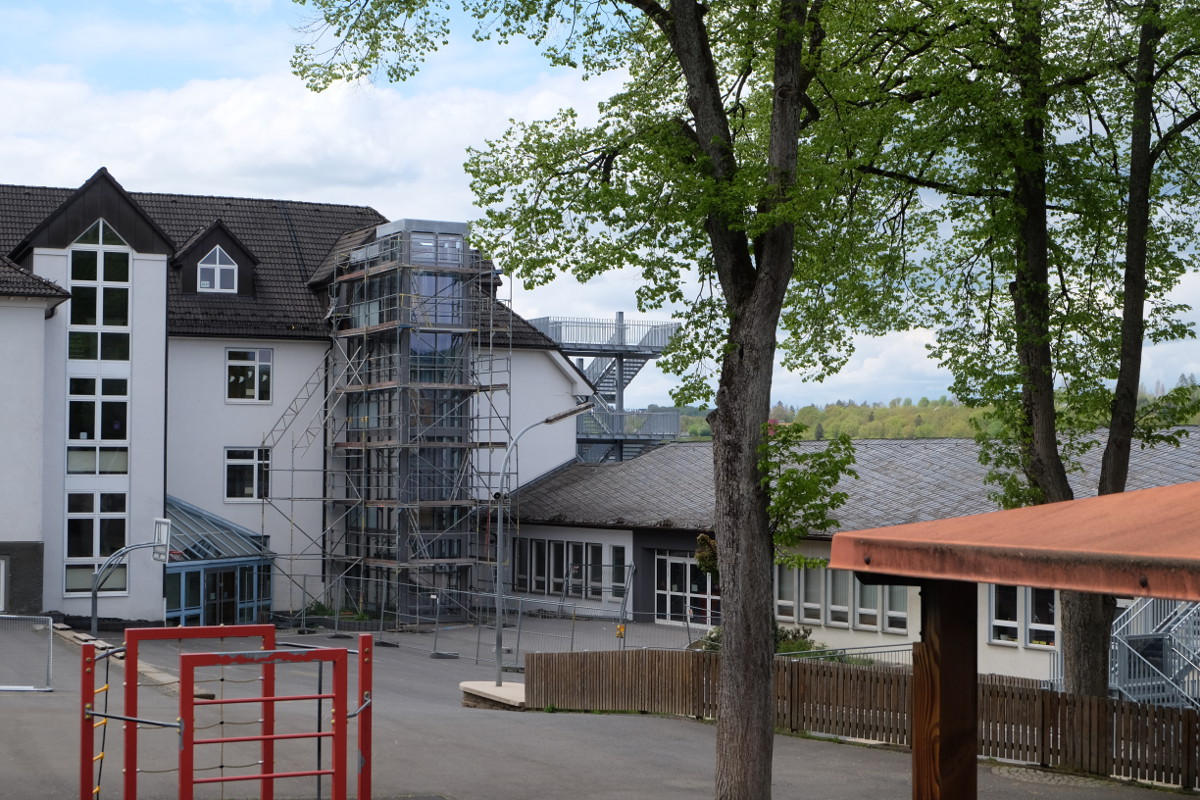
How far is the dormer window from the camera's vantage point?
44.8 metres

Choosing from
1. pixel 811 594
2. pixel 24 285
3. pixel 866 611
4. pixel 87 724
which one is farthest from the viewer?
pixel 24 285

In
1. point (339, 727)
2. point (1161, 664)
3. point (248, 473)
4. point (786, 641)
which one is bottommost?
point (786, 641)

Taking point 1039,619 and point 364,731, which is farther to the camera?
point 1039,619

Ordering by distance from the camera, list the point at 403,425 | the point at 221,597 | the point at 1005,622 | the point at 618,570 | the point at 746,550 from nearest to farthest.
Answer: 1. the point at 746,550
2. the point at 1005,622
3. the point at 618,570
4. the point at 221,597
5. the point at 403,425

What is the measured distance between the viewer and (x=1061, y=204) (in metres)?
18.9

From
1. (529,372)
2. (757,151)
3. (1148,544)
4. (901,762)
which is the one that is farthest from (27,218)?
(1148,544)

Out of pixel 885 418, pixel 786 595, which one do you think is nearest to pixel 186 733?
pixel 786 595

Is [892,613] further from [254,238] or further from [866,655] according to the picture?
[254,238]

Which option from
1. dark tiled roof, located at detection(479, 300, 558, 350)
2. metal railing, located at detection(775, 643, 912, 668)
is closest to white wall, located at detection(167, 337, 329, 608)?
dark tiled roof, located at detection(479, 300, 558, 350)

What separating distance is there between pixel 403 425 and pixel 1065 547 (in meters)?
37.1

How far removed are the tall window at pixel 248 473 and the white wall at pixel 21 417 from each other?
347 inches

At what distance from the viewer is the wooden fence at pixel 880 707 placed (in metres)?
16.0

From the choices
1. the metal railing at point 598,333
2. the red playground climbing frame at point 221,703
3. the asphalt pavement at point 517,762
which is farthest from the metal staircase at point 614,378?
the red playground climbing frame at point 221,703

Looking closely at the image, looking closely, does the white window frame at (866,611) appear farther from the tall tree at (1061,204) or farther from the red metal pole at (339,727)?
the red metal pole at (339,727)
